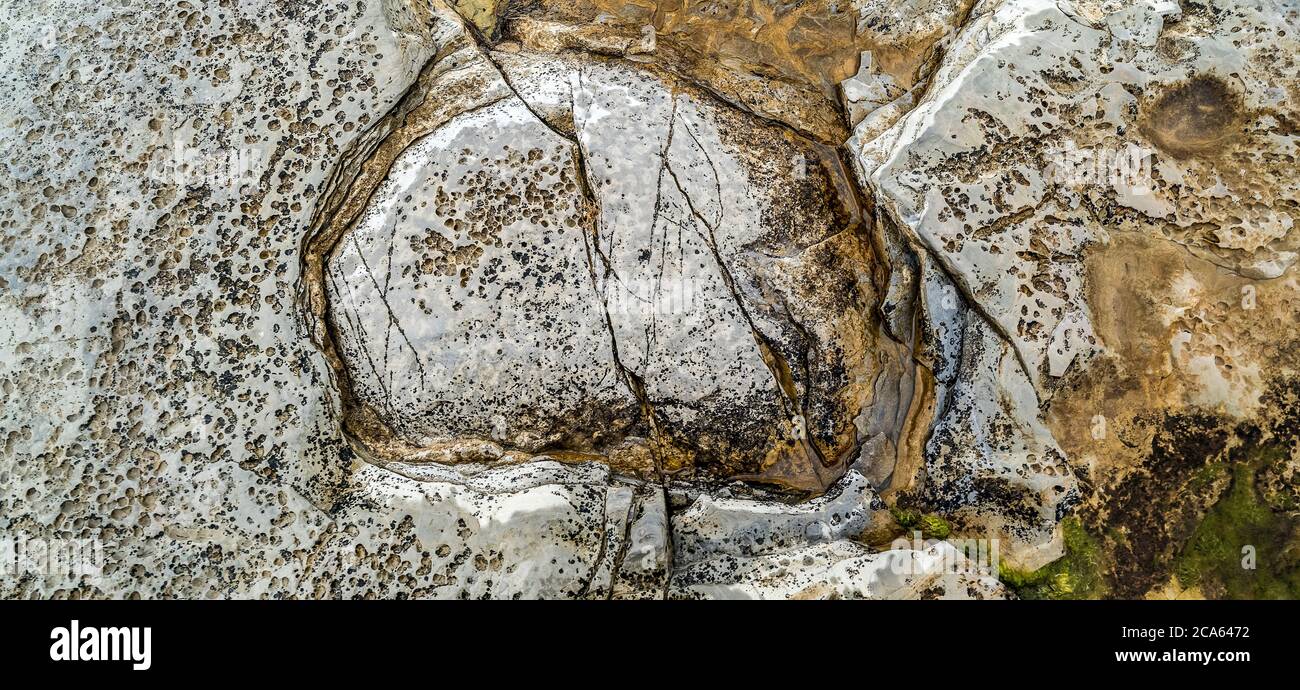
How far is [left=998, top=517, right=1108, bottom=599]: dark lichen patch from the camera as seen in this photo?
352cm

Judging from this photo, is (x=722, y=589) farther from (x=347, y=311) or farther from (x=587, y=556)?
(x=347, y=311)

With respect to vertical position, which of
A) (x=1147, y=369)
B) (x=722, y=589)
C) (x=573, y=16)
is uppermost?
(x=573, y=16)

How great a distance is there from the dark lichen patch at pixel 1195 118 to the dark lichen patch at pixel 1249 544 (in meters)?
1.46

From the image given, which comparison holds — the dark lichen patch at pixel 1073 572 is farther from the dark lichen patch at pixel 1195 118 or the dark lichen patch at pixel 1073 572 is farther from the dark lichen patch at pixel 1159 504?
the dark lichen patch at pixel 1195 118

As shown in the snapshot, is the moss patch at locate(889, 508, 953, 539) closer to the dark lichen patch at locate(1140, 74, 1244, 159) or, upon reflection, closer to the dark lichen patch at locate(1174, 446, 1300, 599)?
the dark lichen patch at locate(1174, 446, 1300, 599)

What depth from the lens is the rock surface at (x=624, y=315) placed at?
137 inches

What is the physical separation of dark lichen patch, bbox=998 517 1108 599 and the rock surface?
0.06 ft

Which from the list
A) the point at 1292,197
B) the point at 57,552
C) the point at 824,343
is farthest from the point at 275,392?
the point at 1292,197

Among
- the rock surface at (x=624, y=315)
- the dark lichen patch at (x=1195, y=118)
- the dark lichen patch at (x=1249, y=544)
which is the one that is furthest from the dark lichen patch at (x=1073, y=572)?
the dark lichen patch at (x=1195, y=118)

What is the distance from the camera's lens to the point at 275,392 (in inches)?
140

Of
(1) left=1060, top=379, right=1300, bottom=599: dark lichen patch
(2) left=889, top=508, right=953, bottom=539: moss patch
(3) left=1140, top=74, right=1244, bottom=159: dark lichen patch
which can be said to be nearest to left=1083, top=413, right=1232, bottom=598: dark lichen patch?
(1) left=1060, top=379, right=1300, bottom=599: dark lichen patch

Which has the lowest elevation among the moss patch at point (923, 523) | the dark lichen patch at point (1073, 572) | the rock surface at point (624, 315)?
the dark lichen patch at point (1073, 572)

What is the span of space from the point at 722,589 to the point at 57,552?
3.01 meters

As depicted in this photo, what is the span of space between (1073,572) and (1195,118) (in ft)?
7.37
